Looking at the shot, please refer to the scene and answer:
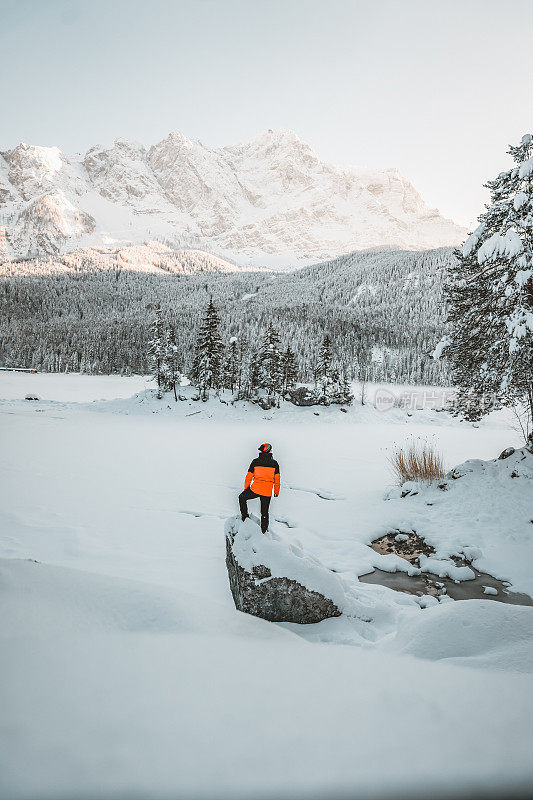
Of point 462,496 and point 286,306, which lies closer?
point 462,496

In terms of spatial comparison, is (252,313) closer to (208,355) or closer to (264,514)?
(208,355)

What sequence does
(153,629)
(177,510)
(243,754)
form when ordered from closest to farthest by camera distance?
(243,754) → (153,629) → (177,510)

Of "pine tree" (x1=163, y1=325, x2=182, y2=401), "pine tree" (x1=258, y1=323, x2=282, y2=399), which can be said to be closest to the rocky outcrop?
"pine tree" (x1=258, y1=323, x2=282, y2=399)

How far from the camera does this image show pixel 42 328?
125500 millimetres

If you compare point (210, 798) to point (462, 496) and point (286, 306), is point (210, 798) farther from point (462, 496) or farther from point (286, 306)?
point (286, 306)

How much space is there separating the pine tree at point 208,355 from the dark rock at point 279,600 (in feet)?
123

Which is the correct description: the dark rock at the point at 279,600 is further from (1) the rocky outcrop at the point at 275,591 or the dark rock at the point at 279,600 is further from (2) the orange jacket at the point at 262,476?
(2) the orange jacket at the point at 262,476

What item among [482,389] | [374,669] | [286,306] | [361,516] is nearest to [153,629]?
[374,669]

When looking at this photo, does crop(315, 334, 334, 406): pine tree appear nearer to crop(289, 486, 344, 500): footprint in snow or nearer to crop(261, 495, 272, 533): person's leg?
crop(289, 486, 344, 500): footprint in snow

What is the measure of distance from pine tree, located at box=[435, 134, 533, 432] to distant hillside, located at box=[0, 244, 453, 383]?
67.1 metres

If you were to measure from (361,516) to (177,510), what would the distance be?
5.03 meters

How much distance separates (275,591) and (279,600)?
126 millimetres

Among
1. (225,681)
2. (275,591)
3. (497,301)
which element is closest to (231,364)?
(497,301)

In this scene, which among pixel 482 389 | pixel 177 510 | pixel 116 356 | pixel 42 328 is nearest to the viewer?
pixel 177 510
